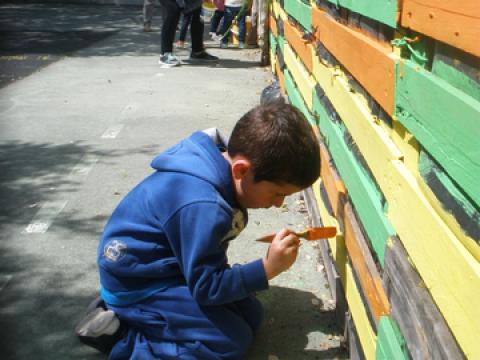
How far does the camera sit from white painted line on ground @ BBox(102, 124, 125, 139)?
5.77 m

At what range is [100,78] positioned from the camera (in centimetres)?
860

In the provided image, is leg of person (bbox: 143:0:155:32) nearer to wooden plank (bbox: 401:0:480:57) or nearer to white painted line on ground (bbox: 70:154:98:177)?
white painted line on ground (bbox: 70:154:98:177)

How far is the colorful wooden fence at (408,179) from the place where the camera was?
1183 millimetres

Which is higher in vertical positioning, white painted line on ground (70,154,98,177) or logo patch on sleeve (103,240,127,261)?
logo patch on sleeve (103,240,127,261)

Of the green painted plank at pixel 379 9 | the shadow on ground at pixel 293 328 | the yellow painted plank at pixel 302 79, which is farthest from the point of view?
the yellow painted plank at pixel 302 79

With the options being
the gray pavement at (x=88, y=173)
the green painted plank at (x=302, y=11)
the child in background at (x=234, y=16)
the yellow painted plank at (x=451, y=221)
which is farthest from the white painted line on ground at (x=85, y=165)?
the child in background at (x=234, y=16)

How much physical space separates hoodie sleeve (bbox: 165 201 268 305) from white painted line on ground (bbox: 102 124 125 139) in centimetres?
370

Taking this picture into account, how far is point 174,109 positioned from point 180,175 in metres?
4.63

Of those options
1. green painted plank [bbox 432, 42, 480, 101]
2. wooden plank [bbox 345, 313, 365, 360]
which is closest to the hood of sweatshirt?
wooden plank [bbox 345, 313, 365, 360]

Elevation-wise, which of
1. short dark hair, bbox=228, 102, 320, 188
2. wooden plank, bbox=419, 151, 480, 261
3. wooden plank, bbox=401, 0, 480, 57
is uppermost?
wooden plank, bbox=401, 0, 480, 57

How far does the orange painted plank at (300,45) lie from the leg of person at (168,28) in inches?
147

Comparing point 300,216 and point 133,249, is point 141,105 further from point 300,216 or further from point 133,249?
point 133,249

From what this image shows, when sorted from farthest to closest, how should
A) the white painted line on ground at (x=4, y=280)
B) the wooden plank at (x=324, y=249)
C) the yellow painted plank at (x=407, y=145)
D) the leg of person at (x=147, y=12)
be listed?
1. the leg of person at (x=147, y=12)
2. the white painted line on ground at (x=4, y=280)
3. the wooden plank at (x=324, y=249)
4. the yellow painted plank at (x=407, y=145)

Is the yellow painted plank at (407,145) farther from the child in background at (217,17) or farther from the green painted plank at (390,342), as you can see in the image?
the child in background at (217,17)
